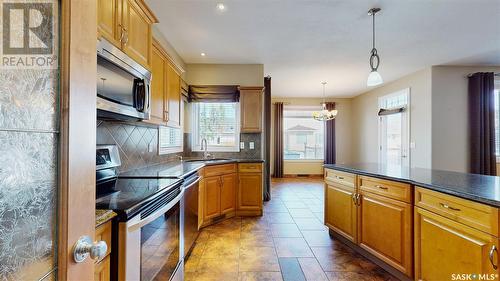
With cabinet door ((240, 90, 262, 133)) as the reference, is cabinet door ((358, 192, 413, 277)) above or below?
below

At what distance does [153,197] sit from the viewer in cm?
129

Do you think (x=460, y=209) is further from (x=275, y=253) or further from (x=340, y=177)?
(x=275, y=253)

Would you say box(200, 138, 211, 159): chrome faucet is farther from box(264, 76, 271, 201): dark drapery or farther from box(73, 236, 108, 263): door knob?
box(73, 236, 108, 263): door knob

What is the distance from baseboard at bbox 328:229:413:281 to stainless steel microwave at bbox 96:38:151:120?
2.48 metres

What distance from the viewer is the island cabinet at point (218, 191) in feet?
10.3

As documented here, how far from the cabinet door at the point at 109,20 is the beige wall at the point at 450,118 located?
17.1 ft

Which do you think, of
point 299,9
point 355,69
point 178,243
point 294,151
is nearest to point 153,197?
point 178,243

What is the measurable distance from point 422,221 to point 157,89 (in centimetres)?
257

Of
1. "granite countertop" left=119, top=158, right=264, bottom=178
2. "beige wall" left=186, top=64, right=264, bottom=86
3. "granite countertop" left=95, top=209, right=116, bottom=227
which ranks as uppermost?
"beige wall" left=186, top=64, right=264, bottom=86

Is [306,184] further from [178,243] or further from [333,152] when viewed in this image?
[178,243]

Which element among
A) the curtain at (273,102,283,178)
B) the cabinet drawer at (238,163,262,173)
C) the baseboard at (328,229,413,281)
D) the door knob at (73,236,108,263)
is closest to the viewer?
the door knob at (73,236,108,263)

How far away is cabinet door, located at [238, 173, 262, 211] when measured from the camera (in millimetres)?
3707

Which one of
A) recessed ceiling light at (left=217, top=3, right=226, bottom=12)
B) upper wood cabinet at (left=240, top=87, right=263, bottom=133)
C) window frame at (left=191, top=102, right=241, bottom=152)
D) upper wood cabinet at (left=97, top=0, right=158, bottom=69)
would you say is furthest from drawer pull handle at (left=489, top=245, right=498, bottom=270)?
window frame at (left=191, top=102, right=241, bottom=152)

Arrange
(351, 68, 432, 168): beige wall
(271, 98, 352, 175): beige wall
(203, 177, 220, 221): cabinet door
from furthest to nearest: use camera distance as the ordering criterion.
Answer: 1. (271, 98, 352, 175): beige wall
2. (351, 68, 432, 168): beige wall
3. (203, 177, 220, 221): cabinet door
